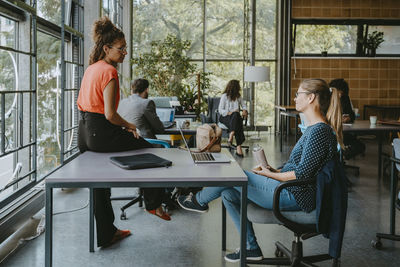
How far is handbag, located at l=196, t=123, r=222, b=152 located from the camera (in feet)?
9.33

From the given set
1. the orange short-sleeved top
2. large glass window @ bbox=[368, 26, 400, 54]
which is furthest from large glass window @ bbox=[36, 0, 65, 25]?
large glass window @ bbox=[368, 26, 400, 54]

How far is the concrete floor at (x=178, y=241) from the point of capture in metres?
3.02

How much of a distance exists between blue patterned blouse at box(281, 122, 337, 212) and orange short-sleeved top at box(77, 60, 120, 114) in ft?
4.34

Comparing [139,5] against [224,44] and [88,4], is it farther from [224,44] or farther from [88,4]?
[88,4]

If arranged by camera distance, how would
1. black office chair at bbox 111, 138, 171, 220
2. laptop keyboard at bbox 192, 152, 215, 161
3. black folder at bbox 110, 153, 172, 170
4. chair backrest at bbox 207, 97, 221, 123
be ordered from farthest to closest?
chair backrest at bbox 207, 97, 221, 123
black office chair at bbox 111, 138, 171, 220
laptop keyboard at bbox 192, 152, 215, 161
black folder at bbox 110, 153, 172, 170

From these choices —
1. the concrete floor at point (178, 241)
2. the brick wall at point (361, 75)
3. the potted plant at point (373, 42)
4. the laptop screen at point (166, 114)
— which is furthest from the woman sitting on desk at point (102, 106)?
the potted plant at point (373, 42)

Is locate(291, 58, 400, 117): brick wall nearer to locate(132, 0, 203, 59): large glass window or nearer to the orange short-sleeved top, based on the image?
locate(132, 0, 203, 59): large glass window

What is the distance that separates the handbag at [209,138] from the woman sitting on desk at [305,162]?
275mm

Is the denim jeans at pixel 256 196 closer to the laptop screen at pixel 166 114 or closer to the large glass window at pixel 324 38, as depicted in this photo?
the laptop screen at pixel 166 114

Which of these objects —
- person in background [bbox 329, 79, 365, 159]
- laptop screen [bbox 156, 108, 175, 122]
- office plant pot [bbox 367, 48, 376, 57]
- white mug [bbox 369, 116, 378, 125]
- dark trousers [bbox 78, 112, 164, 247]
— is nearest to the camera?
dark trousers [bbox 78, 112, 164, 247]

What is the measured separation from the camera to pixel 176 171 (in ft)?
7.52

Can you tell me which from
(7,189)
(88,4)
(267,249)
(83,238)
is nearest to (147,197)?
(83,238)

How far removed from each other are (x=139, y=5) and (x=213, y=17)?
6.32 feet

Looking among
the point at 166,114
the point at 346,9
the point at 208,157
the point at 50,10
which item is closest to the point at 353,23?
the point at 346,9
